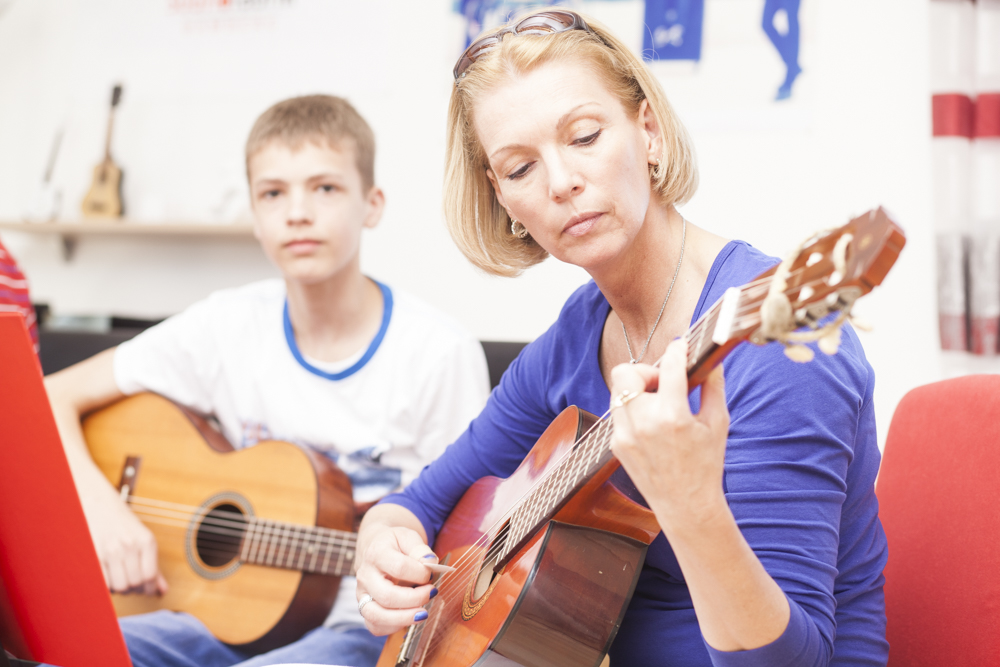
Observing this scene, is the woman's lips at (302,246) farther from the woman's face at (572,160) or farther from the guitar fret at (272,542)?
the woman's face at (572,160)

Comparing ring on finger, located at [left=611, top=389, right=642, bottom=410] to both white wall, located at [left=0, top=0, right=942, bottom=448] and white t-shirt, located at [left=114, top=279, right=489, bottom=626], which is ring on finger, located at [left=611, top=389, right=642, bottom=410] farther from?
white wall, located at [left=0, top=0, right=942, bottom=448]

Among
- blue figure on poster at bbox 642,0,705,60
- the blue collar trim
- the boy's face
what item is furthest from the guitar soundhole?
blue figure on poster at bbox 642,0,705,60

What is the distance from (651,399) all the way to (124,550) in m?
1.37

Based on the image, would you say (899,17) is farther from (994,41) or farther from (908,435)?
(908,435)

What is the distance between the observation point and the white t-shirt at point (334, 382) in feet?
5.41

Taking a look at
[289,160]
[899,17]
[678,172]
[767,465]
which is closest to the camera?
[767,465]

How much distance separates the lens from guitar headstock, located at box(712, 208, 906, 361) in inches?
18.5

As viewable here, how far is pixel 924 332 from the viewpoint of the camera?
2080mm

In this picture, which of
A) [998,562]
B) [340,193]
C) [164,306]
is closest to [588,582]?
[998,562]

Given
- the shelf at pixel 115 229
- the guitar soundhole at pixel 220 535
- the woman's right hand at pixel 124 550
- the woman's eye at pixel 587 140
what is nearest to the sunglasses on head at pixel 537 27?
the woman's eye at pixel 587 140

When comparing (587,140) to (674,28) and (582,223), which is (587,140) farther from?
(674,28)

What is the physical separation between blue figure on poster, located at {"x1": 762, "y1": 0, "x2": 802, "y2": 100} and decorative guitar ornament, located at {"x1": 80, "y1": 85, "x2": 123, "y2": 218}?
244cm

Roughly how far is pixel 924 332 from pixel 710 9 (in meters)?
1.11

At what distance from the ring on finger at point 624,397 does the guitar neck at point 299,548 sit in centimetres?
100
